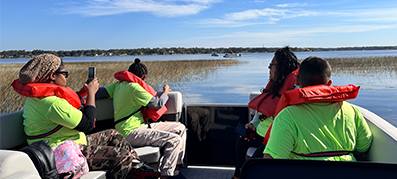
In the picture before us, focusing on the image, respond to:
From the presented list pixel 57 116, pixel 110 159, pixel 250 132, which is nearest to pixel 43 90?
pixel 57 116

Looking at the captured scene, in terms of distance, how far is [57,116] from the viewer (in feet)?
6.24

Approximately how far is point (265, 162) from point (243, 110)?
250 centimetres

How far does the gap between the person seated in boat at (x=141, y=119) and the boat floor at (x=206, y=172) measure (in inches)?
6.7

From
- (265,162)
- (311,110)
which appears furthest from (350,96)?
(265,162)

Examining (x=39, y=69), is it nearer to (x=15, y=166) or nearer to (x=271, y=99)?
(x=15, y=166)

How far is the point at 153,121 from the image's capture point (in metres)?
3.20

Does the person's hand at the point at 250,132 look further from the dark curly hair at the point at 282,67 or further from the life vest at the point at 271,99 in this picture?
the dark curly hair at the point at 282,67

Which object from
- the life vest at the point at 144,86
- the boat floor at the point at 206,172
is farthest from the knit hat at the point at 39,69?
the boat floor at the point at 206,172

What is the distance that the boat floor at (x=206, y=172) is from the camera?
308cm

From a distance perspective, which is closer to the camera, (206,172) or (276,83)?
(276,83)

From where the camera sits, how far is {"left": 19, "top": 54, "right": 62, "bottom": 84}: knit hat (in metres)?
1.96

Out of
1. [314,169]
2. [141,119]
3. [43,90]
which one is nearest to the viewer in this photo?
[314,169]

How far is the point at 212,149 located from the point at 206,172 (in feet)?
0.83

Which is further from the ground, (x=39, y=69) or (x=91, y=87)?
(x=39, y=69)
